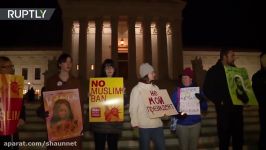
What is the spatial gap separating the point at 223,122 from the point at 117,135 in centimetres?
239

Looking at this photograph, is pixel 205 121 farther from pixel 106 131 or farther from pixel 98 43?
pixel 98 43

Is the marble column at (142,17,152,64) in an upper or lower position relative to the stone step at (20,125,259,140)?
upper

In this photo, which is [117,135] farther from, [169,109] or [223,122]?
[223,122]

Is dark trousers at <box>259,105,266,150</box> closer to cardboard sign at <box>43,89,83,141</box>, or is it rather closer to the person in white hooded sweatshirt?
the person in white hooded sweatshirt

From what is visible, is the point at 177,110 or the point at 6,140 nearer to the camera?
the point at 6,140

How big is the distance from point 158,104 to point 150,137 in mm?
678

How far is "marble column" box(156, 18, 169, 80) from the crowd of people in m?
27.2

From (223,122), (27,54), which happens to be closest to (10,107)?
(223,122)

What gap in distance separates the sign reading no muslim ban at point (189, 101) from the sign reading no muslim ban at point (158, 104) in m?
0.54

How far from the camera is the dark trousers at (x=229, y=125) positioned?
7406 mm

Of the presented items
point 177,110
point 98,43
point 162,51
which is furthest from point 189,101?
point 98,43

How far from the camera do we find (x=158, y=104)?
6723 millimetres

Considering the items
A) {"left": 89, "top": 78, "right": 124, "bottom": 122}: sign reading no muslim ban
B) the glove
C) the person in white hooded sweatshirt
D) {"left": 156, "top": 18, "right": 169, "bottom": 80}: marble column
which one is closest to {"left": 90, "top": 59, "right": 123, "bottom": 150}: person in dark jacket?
{"left": 89, "top": 78, "right": 124, "bottom": 122}: sign reading no muslim ban

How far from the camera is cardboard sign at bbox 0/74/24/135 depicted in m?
5.83
